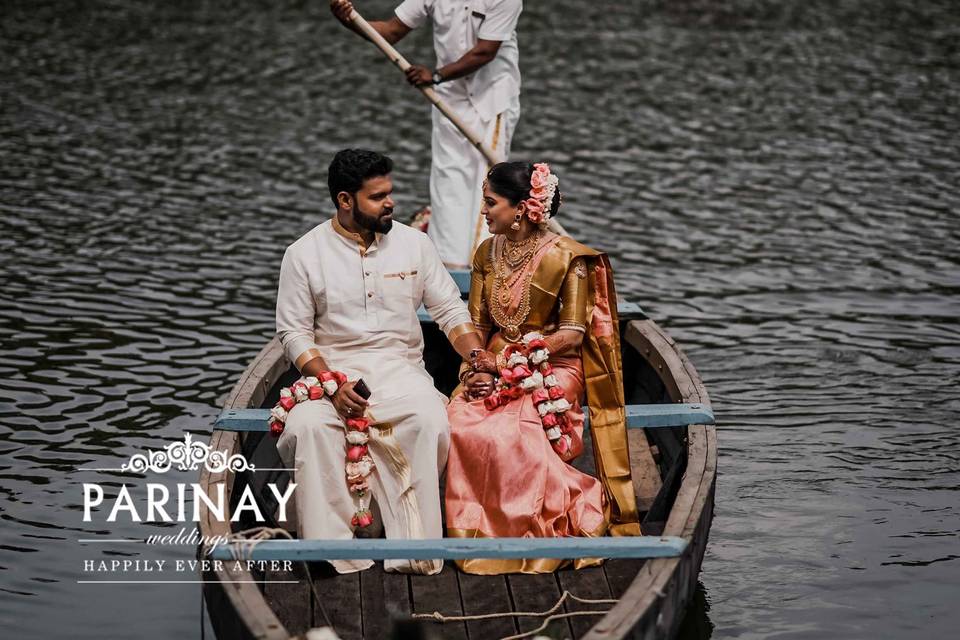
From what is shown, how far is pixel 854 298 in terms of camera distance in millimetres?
10555

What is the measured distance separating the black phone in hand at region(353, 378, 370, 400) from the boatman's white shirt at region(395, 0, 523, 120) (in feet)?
10.9

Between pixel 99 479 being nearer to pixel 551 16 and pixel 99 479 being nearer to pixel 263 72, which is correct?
pixel 263 72

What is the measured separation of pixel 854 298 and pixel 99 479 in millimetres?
5811

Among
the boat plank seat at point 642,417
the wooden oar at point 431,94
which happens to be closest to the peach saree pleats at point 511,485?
the boat plank seat at point 642,417

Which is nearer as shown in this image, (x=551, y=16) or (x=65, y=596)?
(x=65, y=596)

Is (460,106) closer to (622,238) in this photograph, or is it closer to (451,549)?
(622,238)

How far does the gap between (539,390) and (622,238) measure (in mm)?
A: 6127

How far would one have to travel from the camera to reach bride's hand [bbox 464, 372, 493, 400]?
5.88 meters

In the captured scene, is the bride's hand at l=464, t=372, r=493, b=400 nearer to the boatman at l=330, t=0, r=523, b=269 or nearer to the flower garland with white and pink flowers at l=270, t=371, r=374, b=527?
the flower garland with white and pink flowers at l=270, t=371, r=374, b=527

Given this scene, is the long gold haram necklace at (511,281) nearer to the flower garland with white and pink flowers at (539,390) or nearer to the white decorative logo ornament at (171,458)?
the flower garland with white and pink flowers at (539,390)

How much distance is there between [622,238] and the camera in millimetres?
11812

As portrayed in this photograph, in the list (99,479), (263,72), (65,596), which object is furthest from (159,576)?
(263,72)

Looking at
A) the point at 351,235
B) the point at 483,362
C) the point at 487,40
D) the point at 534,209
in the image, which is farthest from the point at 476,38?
the point at 483,362

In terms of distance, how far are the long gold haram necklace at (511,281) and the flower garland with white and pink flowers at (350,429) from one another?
0.91 metres
